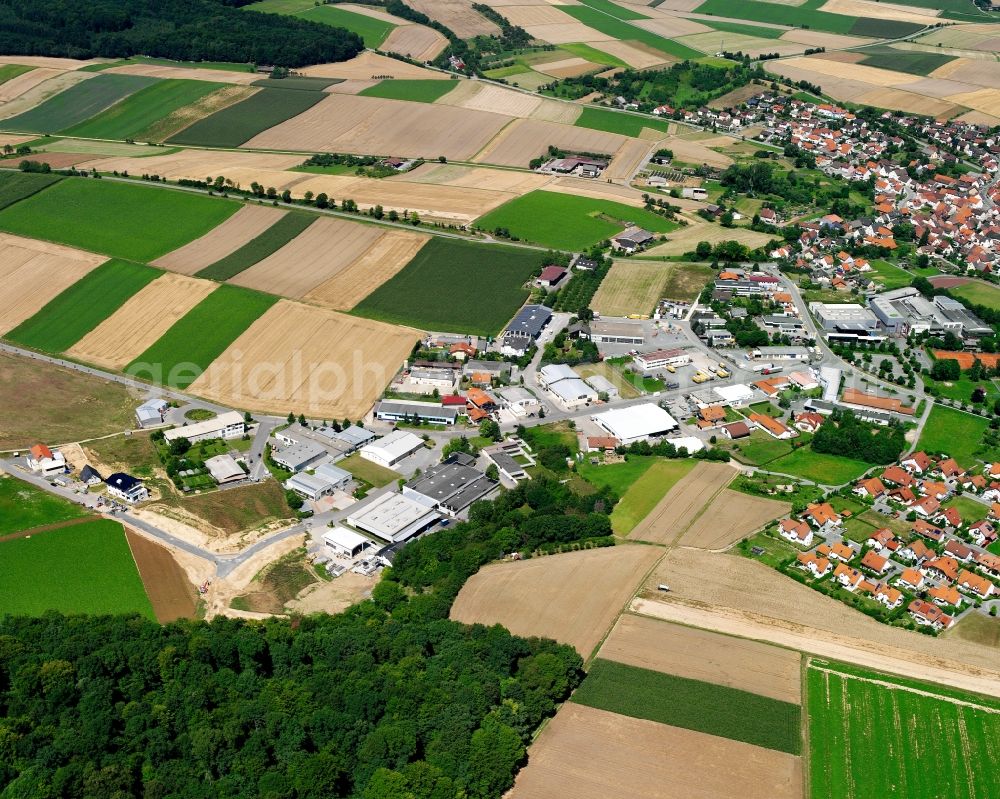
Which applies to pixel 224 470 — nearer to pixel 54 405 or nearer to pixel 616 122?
pixel 54 405

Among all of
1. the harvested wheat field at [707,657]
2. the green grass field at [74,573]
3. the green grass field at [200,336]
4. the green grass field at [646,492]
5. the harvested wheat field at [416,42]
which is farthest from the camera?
the harvested wheat field at [416,42]

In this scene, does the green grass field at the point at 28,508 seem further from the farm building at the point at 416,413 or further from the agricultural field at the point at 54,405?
the farm building at the point at 416,413

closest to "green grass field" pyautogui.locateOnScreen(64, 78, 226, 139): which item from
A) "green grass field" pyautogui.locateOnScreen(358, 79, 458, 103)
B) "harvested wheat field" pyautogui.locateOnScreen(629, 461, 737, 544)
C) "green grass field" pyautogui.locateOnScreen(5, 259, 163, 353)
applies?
"green grass field" pyautogui.locateOnScreen(358, 79, 458, 103)

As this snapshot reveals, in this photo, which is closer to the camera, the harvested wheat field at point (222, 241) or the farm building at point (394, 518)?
Result: the farm building at point (394, 518)

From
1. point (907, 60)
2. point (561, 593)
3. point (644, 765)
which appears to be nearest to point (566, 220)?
point (561, 593)

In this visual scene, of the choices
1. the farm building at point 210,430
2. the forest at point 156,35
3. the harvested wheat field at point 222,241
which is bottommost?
the farm building at point 210,430

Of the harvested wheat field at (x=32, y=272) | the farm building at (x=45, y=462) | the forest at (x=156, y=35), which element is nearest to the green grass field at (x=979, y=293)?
the farm building at (x=45, y=462)

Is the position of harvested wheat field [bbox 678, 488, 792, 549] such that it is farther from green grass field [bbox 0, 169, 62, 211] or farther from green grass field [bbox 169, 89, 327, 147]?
green grass field [bbox 169, 89, 327, 147]

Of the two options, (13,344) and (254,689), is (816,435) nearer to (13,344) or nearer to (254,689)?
(254,689)
